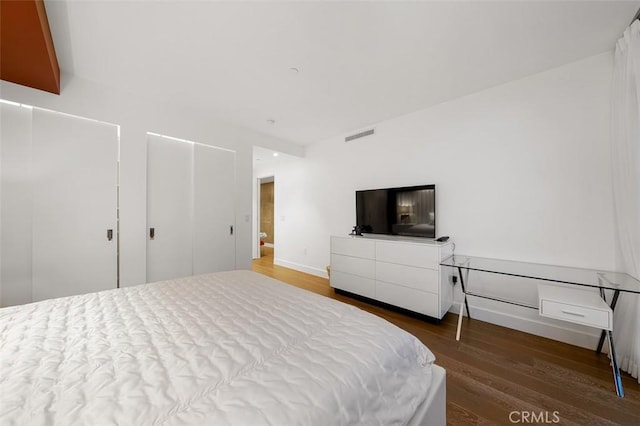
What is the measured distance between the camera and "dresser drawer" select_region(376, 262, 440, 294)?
8.40 ft

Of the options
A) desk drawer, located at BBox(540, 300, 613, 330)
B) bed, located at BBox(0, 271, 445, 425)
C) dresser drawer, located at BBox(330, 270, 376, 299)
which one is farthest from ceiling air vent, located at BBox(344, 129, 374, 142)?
bed, located at BBox(0, 271, 445, 425)

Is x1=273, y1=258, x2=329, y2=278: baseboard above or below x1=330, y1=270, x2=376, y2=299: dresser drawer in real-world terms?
below

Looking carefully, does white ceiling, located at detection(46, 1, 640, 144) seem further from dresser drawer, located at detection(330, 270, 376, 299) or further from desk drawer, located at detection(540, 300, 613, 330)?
dresser drawer, located at detection(330, 270, 376, 299)

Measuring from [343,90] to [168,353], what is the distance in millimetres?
2753

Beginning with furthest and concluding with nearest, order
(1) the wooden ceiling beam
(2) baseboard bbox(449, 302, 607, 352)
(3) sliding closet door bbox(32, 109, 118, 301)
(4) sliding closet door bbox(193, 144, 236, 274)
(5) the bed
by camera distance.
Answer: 1. (4) sliding closet door bbox(193, 144, 236, 274)
2. (3) sliding closet door bbox(32, 109, 118, 301)
3. (2) baseboard bbox(449, 302, 607, 352)
4. (1) the wooden ceiling beam
5. (5) the bed

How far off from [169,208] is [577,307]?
13.6 ft

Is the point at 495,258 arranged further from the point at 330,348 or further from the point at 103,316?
the point at 103,316

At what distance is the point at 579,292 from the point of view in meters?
1.98

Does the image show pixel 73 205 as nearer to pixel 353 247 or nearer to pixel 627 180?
pixel 353 247

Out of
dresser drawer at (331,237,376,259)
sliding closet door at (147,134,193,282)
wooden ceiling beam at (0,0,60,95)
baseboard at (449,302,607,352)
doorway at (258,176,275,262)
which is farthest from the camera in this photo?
doorway at (258,176,275,262)

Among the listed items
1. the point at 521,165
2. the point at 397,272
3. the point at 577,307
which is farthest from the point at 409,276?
the point at 521,165

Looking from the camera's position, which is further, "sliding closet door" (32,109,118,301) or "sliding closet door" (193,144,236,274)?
"sliding closet door" (193,144,236,274)

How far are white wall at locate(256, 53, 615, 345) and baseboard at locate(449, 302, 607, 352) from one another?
19 mm

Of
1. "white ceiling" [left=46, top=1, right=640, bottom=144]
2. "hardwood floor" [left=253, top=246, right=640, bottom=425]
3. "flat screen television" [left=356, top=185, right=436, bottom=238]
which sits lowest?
"hardwood floor" [left=253, top=246, right=640, bottom=425]
